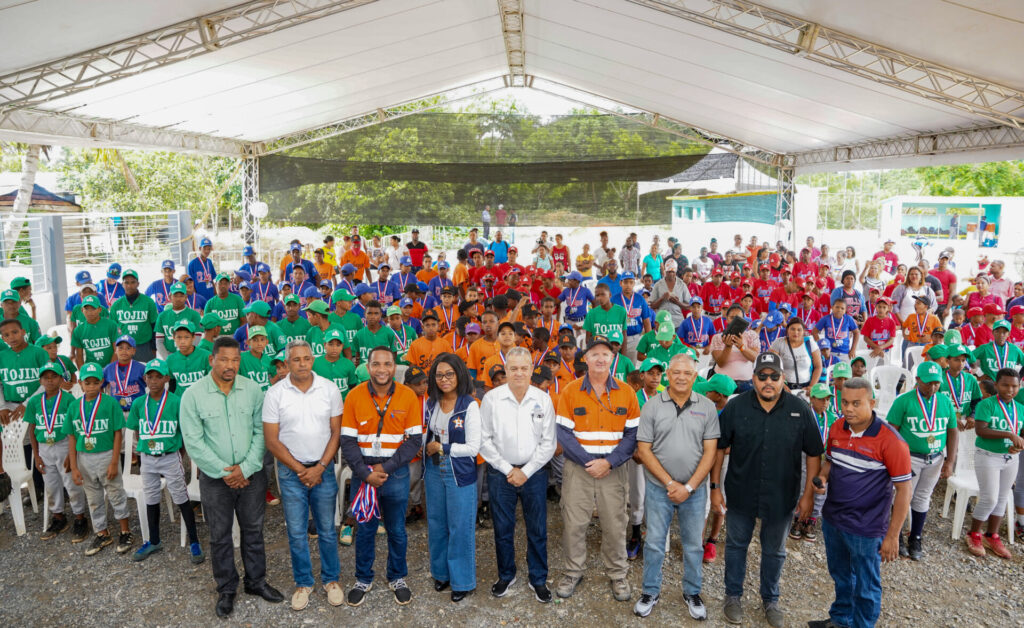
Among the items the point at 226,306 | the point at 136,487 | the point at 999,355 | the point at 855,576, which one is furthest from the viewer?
the point at 226,306

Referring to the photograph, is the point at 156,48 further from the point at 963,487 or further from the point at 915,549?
the point at 963,487

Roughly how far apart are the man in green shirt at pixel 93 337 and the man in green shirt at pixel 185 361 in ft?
5.66

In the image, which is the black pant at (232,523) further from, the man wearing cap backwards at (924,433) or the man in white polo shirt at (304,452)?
the man wearing cap backwards at (924,433)

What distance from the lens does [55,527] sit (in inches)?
205

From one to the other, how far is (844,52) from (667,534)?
7603mm

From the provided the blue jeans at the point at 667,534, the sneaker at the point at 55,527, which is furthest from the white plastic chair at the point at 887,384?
the sneaker at the point at 55,527

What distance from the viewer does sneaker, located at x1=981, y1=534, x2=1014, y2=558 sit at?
15.9ft

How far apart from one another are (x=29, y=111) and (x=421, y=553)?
9.65 m

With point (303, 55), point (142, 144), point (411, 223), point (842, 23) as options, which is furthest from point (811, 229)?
point (142, 144)

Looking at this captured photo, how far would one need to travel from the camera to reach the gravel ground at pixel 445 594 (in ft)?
13.4

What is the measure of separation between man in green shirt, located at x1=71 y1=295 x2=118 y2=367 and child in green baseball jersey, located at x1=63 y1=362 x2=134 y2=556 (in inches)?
75.5

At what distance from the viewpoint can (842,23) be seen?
779cm

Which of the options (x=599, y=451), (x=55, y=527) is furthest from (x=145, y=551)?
(x=599, y=451)

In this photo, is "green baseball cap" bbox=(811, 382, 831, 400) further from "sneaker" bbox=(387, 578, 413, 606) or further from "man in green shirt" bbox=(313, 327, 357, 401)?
"man in green shirt" bbox=(313, 327, 357, 401)
